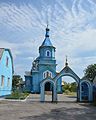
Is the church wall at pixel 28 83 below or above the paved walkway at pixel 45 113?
above

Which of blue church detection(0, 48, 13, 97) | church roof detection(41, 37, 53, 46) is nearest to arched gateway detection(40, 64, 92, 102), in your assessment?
blue church detection(0, 48, 13, 97)

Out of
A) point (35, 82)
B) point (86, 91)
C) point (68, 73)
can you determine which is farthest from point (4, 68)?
point (35, 82)

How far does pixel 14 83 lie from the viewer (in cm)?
6406

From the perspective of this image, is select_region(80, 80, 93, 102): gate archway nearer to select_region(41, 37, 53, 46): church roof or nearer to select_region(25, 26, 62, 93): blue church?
select_region(25, 26, 62, 93): blue church

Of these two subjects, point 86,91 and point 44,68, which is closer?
point 86,91

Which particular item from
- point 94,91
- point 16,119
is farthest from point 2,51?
point 16,119

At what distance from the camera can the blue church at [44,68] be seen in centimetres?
5422

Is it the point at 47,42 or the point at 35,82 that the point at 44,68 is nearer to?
the point at 35,82

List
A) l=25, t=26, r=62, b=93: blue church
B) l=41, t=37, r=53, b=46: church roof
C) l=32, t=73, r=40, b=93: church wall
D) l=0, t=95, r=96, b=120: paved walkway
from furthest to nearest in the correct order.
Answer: l=41, t=37, r=53, b=46: church roof
l=32, t=73, r=40, b=93: church wall
l=25, t=26, r=62, b=93: blue church
l=0, t=95, r=96, b=120: paved walkway

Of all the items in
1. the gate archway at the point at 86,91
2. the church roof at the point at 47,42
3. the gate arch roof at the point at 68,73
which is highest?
the church roof at the point at 47,42

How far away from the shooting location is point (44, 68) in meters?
55.2

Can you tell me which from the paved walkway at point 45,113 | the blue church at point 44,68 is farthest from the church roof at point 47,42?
the paved walkway at point 45,113

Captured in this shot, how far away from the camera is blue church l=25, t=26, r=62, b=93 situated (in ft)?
178

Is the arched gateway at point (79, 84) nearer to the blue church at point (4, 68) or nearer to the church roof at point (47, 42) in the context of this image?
the blue church at point (4, 68)
